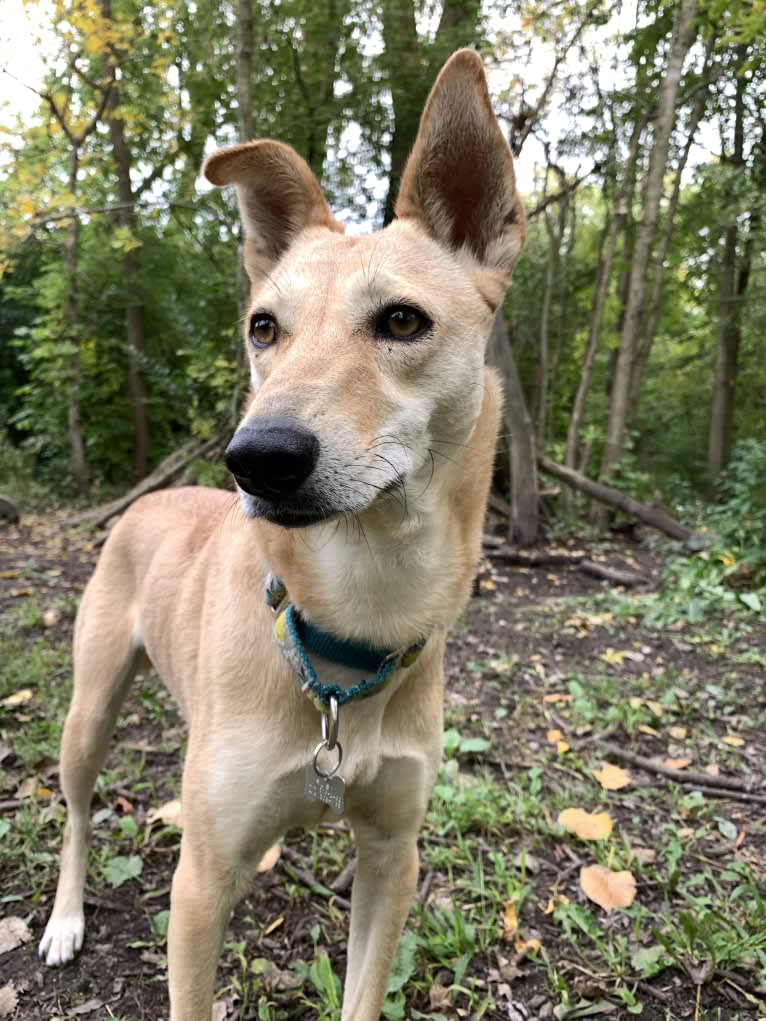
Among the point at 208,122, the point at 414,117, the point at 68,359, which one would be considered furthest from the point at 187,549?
the point at 68,359

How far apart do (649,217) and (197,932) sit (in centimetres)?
880

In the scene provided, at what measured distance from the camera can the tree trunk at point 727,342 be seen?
12.3m

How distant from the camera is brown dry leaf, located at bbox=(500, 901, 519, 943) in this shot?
231 cm

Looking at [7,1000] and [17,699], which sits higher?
[17,699]

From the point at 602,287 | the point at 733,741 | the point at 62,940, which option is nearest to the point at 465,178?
the point at 62,940

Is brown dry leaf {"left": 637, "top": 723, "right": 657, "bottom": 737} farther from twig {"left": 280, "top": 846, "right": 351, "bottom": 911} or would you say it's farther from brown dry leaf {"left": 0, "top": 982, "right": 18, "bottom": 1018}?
brown dry leaf {"left": 0, "top": 982, "right": 18, "bottom": 1018}

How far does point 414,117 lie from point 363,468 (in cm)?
808

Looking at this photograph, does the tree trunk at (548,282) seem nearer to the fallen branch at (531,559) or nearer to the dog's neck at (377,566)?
the fallen branch at (531,559)

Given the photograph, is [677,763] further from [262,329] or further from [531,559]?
[531,559]

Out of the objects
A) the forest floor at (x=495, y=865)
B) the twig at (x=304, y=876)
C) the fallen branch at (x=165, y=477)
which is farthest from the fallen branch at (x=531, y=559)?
the twig at (x=304, y=876)

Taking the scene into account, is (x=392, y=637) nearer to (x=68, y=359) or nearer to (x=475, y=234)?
(x=475, y=234)

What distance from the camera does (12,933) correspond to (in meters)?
2.29

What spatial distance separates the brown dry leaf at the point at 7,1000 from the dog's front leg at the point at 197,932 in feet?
2.38

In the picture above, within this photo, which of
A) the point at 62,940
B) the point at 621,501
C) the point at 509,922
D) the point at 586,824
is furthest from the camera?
the point at 621,501
